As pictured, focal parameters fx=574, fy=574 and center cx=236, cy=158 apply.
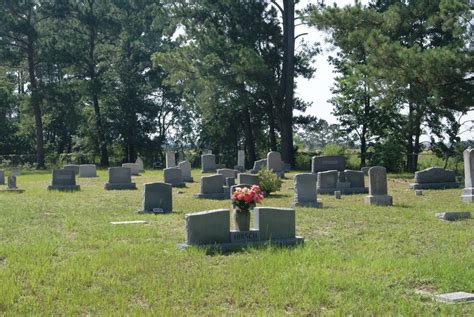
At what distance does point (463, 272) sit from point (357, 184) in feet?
43.7

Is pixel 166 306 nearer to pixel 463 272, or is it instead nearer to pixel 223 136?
pixel 463 272

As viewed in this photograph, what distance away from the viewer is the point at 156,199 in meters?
14.0

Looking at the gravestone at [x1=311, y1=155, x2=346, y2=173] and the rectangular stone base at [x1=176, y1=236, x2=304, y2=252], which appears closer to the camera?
the rectangular stone base at [x1=176, y1=236, x2=304, y2=252]

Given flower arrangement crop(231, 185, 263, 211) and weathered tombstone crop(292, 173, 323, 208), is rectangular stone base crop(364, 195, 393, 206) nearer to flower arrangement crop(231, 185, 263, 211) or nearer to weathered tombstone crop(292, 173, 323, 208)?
weathered tombstone crop(292, 173, 323, 208)

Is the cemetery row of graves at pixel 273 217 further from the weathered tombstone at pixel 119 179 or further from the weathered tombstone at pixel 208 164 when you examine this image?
the weathered tombstone at pixel 208 164

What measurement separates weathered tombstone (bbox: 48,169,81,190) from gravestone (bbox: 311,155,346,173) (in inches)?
405

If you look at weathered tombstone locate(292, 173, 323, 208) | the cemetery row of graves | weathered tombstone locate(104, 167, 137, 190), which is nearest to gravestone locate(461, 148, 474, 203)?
the cemetery row of graves

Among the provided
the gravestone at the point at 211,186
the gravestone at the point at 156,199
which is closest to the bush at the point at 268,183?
the gravestone at the point at 211,186

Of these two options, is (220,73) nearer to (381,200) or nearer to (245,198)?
(381,200)

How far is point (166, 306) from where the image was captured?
5832 mm

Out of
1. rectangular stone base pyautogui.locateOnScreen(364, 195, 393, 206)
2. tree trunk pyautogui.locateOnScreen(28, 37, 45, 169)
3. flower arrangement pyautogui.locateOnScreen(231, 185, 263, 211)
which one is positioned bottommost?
rectangular stone base pyautogui.locateOnScreen(364, 195, 393, 206)

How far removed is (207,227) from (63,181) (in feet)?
48.6

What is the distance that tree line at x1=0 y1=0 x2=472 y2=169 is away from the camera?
2145 cm

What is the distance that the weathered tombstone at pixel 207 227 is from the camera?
347 inches
